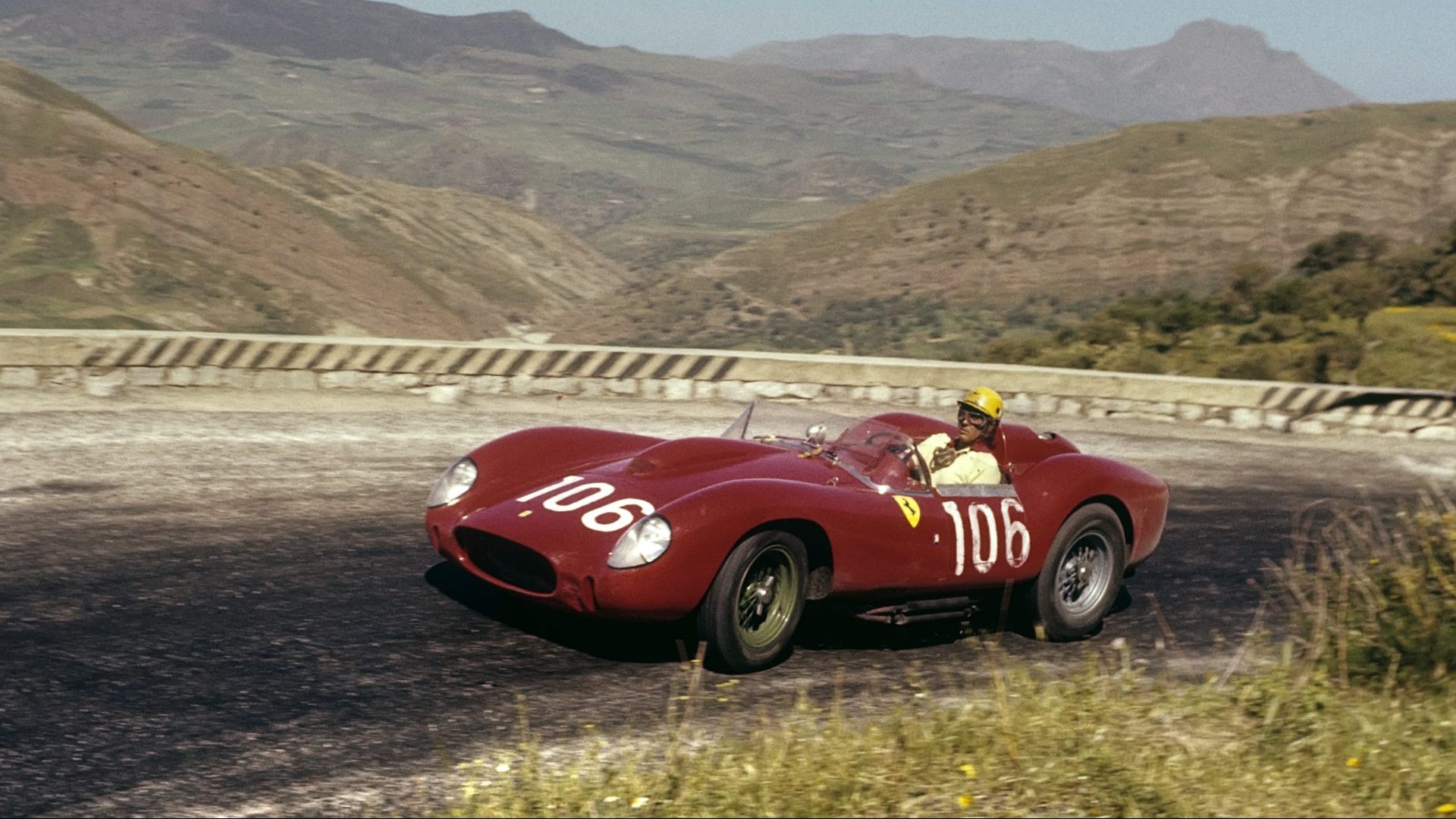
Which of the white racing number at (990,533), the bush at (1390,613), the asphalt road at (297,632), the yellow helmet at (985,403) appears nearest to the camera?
the asphalt road at (297,632)

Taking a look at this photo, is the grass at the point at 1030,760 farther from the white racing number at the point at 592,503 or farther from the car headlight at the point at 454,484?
the car headlight at the point at 454,484

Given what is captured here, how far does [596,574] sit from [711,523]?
1.76ft

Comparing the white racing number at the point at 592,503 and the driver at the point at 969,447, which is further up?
the driver at the point at 969,447

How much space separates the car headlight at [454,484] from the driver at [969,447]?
2.27 m

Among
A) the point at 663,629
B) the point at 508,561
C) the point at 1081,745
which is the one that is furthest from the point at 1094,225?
the point at 1081,745

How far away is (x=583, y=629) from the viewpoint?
7141mm

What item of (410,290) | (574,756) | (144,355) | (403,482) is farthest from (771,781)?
(410,290)

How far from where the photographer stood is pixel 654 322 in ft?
393

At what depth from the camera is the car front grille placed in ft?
21.2

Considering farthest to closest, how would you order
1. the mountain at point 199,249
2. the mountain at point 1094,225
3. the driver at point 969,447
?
the mountain at point 1094,225
the mountain at point 199,249
the driver at point 969,447

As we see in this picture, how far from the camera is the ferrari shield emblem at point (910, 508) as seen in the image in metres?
7.14

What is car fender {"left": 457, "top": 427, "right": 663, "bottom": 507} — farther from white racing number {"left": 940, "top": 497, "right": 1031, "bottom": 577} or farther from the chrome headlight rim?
white racing number {"left": 940, "top": 497, "right": 1031, "bottom": 577}

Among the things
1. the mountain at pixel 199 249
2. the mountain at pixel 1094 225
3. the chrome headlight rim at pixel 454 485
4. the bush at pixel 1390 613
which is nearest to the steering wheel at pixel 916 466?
the bush at pixel 1390 613

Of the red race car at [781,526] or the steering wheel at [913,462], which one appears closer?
the red race car at [781,526]
